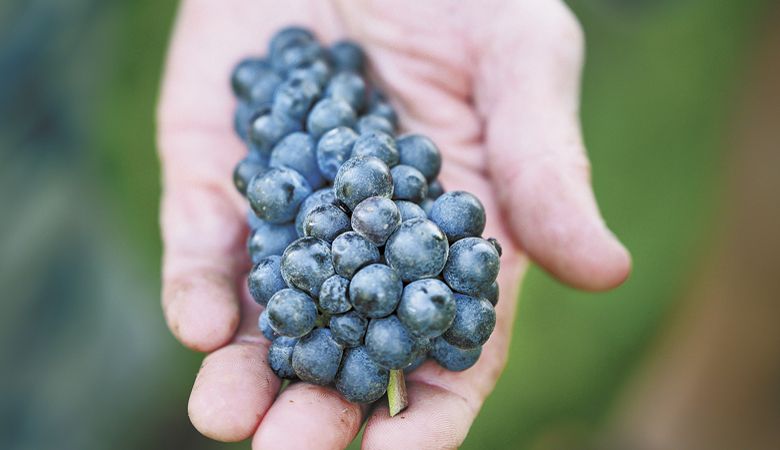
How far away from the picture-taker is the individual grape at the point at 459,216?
1408mm

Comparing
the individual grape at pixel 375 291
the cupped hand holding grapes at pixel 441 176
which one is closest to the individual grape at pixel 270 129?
the cupped hand holding grapes at pixel 441 176

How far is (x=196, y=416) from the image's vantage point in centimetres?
134

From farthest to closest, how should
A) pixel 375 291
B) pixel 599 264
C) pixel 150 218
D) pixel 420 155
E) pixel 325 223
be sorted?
pixel 150 218
pixel 599 264
pixel 420 155
pixel 325 223
pixel 375 291

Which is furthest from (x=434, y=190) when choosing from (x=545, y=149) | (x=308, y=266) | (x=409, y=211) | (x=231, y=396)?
(x=231, y=396)

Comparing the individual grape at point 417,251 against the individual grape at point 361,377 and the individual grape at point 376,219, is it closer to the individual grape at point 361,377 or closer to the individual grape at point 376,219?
the individual grape at point 376,219

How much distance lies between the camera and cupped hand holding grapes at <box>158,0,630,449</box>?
1.36 metres

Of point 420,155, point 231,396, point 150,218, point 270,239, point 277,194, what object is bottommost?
point 150,218

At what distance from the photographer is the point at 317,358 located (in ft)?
4.40

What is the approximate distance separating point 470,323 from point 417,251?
0.18 metres

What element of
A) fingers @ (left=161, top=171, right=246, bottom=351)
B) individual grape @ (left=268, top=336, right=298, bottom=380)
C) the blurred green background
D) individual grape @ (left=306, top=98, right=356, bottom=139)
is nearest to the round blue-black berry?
individual grape @ (left=306, top=98, right=356, bottom=139)

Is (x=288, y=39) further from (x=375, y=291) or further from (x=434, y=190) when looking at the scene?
(x=375, y=291)

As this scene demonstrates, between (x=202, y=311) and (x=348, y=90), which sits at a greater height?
(x=348, y=90)

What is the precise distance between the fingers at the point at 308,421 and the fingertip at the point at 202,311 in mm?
238

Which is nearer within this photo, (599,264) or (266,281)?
(266,281)
